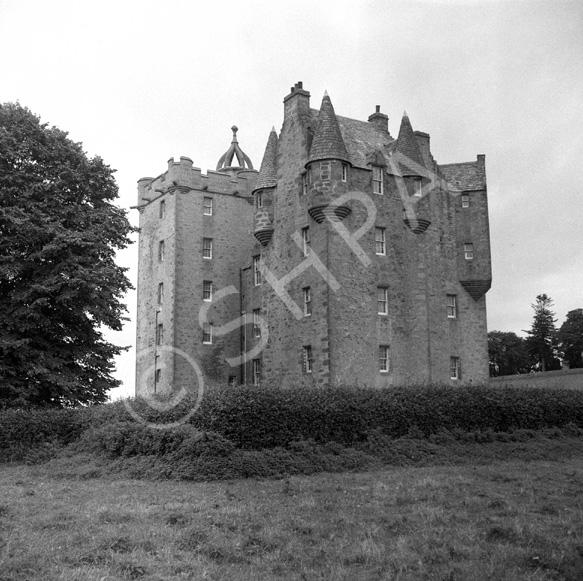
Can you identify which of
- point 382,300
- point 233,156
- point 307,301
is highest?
point 233,156

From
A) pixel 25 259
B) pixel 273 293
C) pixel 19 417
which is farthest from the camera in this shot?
pixel 273 293

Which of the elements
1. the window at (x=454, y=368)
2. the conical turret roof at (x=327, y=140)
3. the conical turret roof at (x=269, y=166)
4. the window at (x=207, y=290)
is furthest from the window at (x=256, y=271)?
the window at (x=454, y=368)

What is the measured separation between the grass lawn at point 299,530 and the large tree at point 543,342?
235 feet

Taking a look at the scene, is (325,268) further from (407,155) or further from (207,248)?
(207,248)

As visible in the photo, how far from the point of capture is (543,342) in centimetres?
8950

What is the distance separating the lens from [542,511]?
15.1 m

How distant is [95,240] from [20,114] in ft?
22.1

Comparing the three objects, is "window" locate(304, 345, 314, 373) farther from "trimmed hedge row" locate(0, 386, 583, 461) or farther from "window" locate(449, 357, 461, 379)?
"trimmed hedge row" locate(0, 386, 583, 461)

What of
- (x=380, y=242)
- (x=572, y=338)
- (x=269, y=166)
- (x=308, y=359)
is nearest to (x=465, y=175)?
(x=380, y=242)

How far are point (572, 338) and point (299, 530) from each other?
7479cm

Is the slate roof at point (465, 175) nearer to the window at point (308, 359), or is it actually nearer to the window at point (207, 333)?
the window at point (308, 359)

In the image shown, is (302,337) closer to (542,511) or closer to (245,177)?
(245,177)

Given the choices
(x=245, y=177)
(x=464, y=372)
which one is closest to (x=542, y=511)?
(x=464, y=372)

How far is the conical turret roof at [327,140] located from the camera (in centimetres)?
3900
